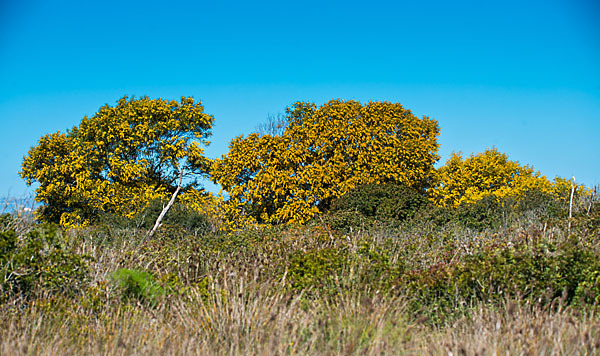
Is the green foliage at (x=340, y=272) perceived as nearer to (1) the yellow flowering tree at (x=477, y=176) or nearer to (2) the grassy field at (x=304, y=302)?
(2) the grassy field at (x=304, y=302)

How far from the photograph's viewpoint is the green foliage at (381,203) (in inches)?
546

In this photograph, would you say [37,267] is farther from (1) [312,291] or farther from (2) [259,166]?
(2) [259,166]

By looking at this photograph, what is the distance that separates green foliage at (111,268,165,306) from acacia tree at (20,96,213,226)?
47.8ft

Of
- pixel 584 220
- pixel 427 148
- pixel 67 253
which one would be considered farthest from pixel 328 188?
pixel 67 253

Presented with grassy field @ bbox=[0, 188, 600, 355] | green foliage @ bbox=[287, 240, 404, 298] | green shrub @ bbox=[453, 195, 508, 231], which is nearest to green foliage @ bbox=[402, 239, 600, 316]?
grassy field @ bbox=[0, 188, 600, 355]

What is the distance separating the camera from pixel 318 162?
16.8 metres

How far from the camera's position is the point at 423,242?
7.86m

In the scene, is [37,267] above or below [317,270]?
below

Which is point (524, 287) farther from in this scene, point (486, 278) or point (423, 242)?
point (423, 242)

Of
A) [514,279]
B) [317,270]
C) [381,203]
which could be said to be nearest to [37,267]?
[317,270]

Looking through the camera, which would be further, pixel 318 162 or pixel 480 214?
pixel 318 162

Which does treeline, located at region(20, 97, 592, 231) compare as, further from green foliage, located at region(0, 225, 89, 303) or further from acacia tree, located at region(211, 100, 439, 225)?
green foliage, located at region(0, 225, 89, 303)

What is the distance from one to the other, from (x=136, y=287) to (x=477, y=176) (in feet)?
56.8

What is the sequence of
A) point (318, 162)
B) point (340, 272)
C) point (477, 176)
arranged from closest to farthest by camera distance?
point (340, 272), point (318, 162), point (477, 176)
